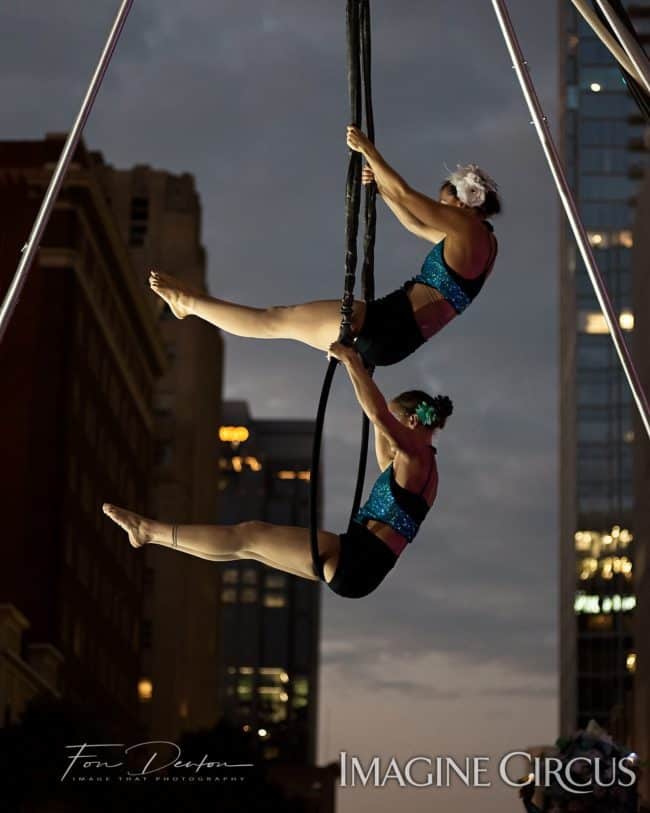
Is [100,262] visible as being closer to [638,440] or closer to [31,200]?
[31,200]

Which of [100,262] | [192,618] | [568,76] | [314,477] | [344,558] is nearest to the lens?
[314,477]

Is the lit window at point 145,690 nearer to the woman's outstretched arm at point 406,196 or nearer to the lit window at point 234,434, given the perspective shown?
the woman's outstretched arm at point 406,196

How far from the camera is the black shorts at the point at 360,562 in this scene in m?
9.52

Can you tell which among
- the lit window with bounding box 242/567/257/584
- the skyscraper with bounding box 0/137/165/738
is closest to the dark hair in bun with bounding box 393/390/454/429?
the skyscraper with bounding box 0/137/165/738

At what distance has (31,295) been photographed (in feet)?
194

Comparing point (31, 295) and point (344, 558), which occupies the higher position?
point (31, 295)

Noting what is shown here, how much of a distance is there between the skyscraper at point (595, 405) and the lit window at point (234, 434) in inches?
3090

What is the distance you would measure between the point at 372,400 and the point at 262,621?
185257 mm

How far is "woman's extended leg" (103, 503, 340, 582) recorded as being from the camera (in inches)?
375

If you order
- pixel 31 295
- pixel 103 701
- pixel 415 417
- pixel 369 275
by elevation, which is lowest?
pixel 103 701

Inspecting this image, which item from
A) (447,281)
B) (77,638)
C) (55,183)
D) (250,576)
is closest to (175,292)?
(55,183)

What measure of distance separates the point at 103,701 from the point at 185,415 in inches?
1217

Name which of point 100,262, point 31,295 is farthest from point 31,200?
point 100,262

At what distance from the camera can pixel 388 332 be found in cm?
978
